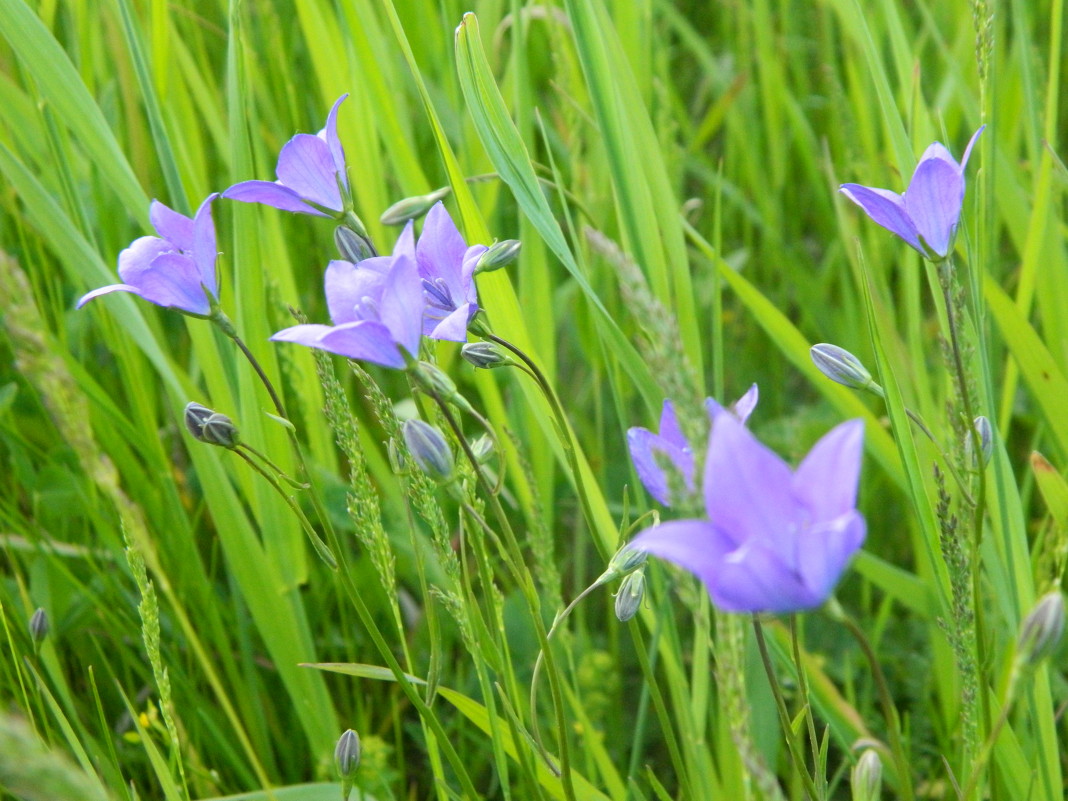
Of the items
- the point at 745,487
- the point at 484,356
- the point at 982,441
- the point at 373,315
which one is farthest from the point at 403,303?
the point at 982,441

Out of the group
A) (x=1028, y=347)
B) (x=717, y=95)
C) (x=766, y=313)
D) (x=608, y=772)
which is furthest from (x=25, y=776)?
(x=717, y=95)

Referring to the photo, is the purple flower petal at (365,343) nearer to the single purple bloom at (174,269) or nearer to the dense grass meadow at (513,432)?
the dense grass meadow at (513,432)

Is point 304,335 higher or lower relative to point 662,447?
higher

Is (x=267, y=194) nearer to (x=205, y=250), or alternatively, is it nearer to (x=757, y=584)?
(x=205, y=250)

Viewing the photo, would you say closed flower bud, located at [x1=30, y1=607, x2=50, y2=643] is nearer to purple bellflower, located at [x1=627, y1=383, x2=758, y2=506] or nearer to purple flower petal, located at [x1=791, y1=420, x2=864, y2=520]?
purple bellflower, located at [x1=627, y1=383, x2=758, y2=506]

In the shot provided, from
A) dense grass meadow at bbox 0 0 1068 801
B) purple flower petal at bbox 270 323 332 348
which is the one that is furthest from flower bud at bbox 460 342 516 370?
purple flower petal at bbox 270 323 332 348

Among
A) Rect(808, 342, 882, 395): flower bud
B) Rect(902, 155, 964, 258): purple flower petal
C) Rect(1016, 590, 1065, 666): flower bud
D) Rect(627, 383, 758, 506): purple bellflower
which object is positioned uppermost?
Rect(902, 155, 964, 258): purple flower petal

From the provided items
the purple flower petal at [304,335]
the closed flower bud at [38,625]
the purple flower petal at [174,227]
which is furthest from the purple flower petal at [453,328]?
the closed flower bud at [38,625]
